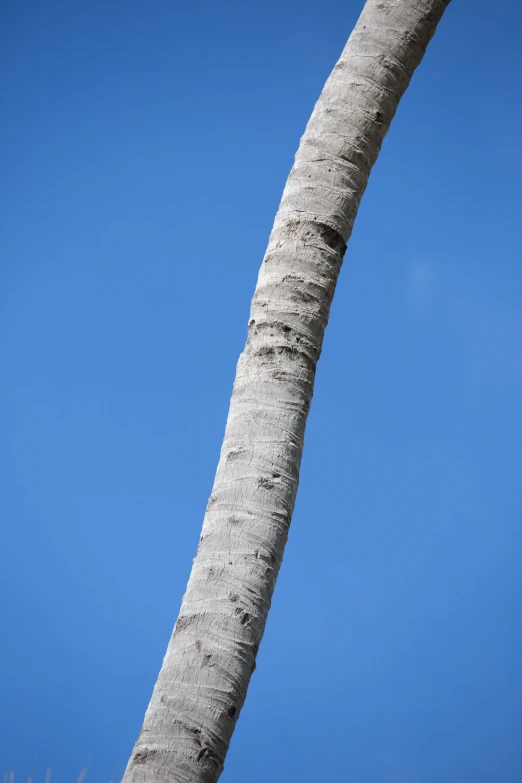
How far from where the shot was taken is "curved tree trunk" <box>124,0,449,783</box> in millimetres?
1390

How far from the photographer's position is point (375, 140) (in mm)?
2145

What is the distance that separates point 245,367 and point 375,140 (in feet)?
2.77

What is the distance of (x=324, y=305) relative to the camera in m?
1.91

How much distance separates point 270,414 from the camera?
1.69m

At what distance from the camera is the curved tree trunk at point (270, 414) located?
139 centimetres

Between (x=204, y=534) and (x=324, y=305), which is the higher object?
(x=324, y=305)

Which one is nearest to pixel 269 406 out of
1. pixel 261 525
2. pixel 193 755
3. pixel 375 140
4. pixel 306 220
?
pixel 261 525

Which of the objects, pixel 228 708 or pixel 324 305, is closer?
pixel 228 708

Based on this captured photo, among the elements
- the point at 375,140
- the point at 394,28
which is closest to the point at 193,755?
the point at 375,140

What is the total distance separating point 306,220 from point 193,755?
51.6 inches

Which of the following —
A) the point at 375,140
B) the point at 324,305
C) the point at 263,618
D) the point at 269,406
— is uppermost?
the point at 375,140

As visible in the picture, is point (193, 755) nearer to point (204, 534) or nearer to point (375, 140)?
point (204, 534)

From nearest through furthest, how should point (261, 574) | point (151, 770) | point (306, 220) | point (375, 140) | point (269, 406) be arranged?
point (151, 770) < point (261, 574) < point (269, 406) < point (306, 220) < point (375, 140)

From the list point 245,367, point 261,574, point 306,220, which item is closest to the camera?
point 261,574
